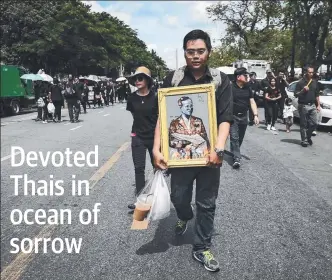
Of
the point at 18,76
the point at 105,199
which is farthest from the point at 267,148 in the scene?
the point at 18,76

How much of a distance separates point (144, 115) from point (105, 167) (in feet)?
9.34

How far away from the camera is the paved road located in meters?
3.32

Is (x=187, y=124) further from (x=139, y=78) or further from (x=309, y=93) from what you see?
(x=309, y=93)

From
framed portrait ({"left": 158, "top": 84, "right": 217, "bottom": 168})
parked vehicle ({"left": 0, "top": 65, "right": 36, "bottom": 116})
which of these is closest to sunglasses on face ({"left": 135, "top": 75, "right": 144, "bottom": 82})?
framed portrait ({"left": 158, "top": 84, "right": 217, "bottom": 168})

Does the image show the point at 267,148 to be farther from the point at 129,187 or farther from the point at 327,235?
the point at 327,235

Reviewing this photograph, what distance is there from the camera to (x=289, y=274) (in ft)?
10.5

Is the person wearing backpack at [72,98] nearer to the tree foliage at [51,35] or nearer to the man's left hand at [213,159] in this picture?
the man's left hand at [213,159]

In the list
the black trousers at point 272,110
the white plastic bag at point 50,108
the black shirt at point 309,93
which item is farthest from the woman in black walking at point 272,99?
the white plastic bag at point 50,108

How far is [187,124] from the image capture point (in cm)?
315

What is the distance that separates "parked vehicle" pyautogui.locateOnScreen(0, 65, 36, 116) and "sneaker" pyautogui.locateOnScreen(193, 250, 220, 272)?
19820 millimetres

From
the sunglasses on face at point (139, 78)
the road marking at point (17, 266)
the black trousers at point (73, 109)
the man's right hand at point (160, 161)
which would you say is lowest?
the road marking at point (17, 266)

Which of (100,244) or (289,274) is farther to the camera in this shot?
(100,244)

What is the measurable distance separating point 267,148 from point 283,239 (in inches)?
215

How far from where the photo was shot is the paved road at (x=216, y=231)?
3320 mm
